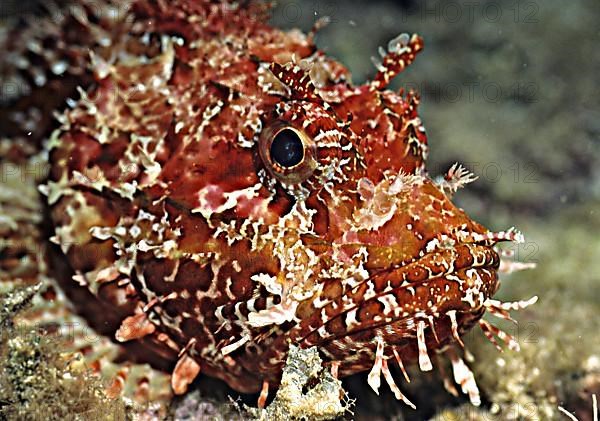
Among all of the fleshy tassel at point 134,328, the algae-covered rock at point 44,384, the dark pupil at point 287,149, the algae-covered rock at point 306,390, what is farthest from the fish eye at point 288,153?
the algae-covered rock at point 44,384

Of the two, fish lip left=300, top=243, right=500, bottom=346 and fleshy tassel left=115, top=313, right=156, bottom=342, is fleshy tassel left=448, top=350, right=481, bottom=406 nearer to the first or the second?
fish lip left=300, top=243, right=500, bottom=346

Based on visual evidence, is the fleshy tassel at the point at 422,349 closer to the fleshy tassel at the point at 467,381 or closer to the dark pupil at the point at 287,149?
the fleshy tassel at the point at 467,381

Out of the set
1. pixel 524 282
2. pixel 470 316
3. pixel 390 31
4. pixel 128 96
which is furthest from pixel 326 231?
pixel 390 31

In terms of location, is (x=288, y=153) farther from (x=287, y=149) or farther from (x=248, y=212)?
(x=248, y=212)

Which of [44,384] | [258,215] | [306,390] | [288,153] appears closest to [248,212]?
[258,215]

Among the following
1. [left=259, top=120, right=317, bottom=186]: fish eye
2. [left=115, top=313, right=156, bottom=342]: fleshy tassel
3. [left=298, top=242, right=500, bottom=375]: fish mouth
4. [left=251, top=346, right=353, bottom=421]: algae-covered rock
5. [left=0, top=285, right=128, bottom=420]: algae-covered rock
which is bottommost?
[left=0, top=285, right=128, bottom=420]: algae-covered rock

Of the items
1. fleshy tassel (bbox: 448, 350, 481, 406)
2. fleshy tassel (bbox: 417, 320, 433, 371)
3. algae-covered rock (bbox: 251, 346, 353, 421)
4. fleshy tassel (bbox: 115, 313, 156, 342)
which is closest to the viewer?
algae-covered rock (bbox: 251, 346, 353, 421)

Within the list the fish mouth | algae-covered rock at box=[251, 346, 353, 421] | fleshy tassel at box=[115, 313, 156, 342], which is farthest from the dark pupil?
fleshy tassel at box=[115, 313, 156, 342]

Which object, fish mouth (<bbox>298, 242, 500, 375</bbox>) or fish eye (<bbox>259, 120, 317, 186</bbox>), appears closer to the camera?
fish mouth (<bbox>298, 242, 500, 375</bbox>)
